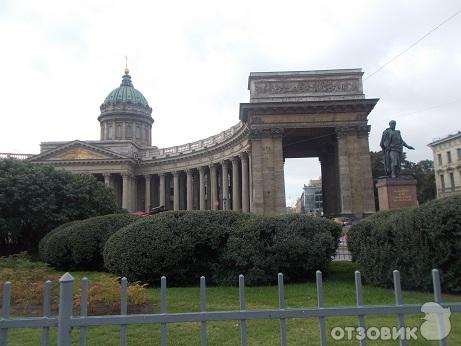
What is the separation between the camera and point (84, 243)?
17984 mm

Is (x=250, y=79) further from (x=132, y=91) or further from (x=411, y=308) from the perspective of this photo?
(x=132, y=91)

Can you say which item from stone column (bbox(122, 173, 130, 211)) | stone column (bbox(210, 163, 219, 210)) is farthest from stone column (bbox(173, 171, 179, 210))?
stone column (bbox(122, 173, 130, 211))

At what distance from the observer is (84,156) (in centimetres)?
7288

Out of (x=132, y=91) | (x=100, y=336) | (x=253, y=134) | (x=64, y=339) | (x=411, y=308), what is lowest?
(x=100, y=336)

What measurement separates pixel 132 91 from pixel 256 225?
9135cm

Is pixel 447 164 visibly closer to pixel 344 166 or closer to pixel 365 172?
pixel 365 172

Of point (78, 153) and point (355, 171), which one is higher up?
point (78, 153)

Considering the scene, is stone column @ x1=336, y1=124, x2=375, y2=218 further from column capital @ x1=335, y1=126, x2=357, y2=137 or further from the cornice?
the cornice

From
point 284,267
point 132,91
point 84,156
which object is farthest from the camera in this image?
point 132,91

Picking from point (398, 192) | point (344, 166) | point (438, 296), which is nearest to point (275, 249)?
point (438, 296)

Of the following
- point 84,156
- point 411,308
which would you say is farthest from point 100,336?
point 84,156

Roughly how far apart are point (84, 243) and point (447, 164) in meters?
71.0

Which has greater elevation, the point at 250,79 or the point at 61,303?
the point at 250,79

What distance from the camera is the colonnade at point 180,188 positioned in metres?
64.1
